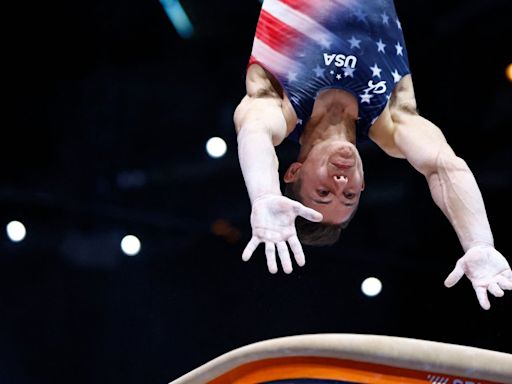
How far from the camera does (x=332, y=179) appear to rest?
2.87 m

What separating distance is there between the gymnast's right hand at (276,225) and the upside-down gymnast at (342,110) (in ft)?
0.66

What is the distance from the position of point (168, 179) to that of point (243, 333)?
66 cm

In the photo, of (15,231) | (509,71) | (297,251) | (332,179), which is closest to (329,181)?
(332,179)

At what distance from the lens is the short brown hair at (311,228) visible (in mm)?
2975

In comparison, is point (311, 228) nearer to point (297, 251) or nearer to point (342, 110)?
point (342, 110)

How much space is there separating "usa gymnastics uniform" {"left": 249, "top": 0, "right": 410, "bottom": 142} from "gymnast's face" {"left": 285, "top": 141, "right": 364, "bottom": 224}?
143 mm

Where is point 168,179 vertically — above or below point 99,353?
above

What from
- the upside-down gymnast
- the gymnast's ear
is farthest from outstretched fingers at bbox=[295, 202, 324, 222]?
the gymnast's ear

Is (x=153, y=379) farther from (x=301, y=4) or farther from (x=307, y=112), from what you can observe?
(x=301, y=4)

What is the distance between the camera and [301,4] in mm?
2840

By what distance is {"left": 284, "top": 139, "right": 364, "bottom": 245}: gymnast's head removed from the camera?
285 centimetres

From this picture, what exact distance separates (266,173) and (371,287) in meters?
1.44

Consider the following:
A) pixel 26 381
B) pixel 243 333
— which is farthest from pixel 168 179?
pixel 26 381

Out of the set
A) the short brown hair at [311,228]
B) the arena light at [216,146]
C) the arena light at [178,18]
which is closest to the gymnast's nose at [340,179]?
the short brown hair at [311,228]
